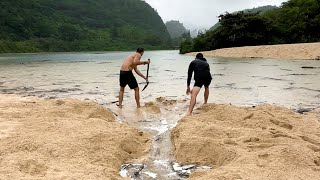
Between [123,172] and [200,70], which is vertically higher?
[200,70]

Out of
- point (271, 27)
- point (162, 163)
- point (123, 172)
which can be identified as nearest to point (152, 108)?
point (162, 163)

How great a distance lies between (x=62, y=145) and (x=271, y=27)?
157 feet

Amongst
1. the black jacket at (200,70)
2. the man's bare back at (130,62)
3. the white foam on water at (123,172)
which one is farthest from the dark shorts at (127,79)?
the white foam on water at (123,172)

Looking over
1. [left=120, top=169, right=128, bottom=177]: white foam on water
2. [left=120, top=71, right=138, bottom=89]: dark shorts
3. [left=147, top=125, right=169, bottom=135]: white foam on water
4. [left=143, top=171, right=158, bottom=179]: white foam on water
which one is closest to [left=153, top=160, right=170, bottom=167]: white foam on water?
[left=143, top=171, right=158, bottom=179]: white foam on water

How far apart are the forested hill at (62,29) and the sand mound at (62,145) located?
346ft

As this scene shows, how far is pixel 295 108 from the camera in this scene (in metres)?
9.23

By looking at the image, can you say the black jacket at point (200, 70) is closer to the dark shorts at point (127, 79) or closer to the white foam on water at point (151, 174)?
the dark shorts at point (127, 79)

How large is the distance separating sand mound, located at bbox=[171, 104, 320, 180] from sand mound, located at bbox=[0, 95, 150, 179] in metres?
0.95

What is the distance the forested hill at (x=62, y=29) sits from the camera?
394 feet

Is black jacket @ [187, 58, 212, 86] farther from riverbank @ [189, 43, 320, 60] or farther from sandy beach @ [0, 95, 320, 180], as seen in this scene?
riverbank @ [189, 43, 320, 60]

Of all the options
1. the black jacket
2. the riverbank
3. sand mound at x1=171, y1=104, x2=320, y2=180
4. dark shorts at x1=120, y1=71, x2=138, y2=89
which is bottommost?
the riverbank

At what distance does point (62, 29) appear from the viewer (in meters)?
145

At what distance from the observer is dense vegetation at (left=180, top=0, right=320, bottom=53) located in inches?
1774

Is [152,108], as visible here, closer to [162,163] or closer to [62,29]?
[162,163]
